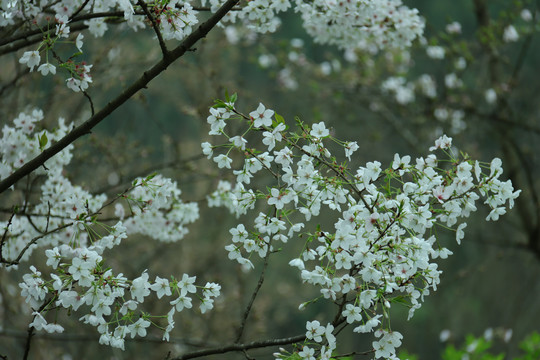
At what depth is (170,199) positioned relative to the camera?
2814 mm

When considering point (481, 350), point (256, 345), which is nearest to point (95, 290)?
point (256, 345)

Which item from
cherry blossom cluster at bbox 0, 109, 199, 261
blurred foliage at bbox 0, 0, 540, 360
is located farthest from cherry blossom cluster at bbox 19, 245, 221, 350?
blurred foliage at bbox 0, 0, 540, 360

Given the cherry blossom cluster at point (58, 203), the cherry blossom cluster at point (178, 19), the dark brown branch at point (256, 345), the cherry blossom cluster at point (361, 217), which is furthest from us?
the cherry blossom cluster at point (58, 203)

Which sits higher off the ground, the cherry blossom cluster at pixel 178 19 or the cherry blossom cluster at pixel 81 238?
the cherry blossom cluster at pixel 178 19

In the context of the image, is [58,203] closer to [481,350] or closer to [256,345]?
[256,345]

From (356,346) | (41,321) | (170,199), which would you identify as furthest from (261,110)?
(356,346)

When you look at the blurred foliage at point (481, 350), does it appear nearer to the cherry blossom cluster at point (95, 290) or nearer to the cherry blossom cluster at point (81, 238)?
the cherry blossom cluster at point (81, 238)

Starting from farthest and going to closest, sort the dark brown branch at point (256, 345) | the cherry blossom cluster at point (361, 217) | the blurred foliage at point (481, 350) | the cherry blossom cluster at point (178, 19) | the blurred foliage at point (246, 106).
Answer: the blurred foliage at point (246, 106) → the blurred foliage at point (481, 350) → the cherry blossom cluster at point (178, 19) → the dark brown branch at point (256, 345) → the cherry blossom cluster at point (361, 217)

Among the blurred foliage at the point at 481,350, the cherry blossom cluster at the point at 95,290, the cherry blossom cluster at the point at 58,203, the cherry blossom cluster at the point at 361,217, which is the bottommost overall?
the blurred foliage at the point at 481,350

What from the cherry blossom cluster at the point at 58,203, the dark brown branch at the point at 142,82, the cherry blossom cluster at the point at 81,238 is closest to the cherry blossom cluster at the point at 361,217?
the dark brown branch at the point at 142,82

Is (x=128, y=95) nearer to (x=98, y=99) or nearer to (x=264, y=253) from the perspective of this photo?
(x=264, y=253)

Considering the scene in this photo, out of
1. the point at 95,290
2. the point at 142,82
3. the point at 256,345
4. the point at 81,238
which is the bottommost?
the point at 81,238

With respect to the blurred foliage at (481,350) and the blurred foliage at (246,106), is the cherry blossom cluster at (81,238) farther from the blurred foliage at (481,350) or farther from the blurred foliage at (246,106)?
the blurred foliage at (481,350)

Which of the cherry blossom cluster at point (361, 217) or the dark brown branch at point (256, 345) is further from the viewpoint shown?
the dark brown branch at point (256, 345)
